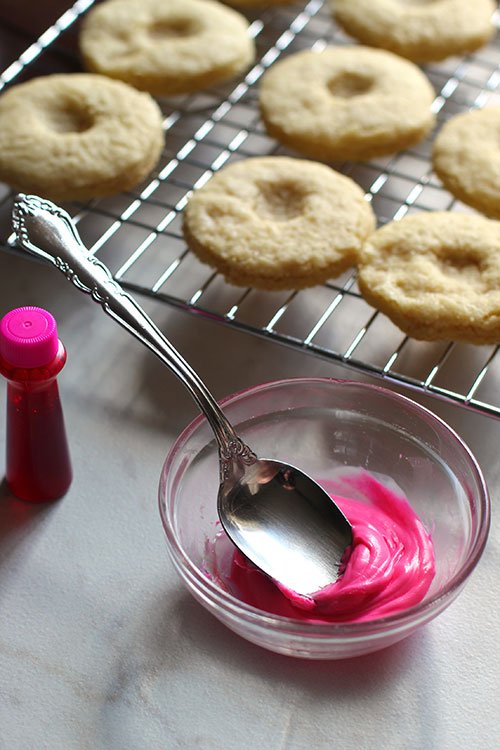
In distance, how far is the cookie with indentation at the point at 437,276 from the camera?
52.9 inches

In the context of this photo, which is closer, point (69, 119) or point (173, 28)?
point (69, 119)

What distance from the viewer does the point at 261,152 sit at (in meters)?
1.83

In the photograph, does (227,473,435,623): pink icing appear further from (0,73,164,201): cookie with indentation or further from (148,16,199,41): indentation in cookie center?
(148,16,199,41): indentation in cookie center

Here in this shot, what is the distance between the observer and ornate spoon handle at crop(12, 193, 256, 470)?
1.16 meters

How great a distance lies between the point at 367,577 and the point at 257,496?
173 mm

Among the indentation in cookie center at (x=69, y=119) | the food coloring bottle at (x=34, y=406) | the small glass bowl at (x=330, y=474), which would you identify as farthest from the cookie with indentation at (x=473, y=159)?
the food coloring bottle at (x=34, y=406)

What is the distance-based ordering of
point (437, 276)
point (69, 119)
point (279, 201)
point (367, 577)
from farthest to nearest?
point (69, 119), point (279, 201), point (437, 276), point (367, 577)

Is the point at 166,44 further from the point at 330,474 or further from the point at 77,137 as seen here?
the point at 330,474

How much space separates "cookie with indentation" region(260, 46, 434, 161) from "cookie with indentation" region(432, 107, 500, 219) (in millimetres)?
75

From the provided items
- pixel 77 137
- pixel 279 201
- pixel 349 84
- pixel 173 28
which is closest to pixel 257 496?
pixel 279 201

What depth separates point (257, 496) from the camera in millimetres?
1169

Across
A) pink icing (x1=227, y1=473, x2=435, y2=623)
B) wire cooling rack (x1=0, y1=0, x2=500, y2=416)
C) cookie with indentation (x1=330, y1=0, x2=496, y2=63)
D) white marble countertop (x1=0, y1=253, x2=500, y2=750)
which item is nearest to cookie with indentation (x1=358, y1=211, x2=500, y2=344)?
wire cooling rack (x1=0, y1=0, x2=500, y2=416)

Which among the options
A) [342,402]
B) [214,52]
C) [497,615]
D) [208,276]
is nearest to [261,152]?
[214,52]

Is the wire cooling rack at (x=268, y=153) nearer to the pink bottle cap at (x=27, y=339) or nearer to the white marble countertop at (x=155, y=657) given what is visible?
the white marble countertop at (x=155, y=657)
